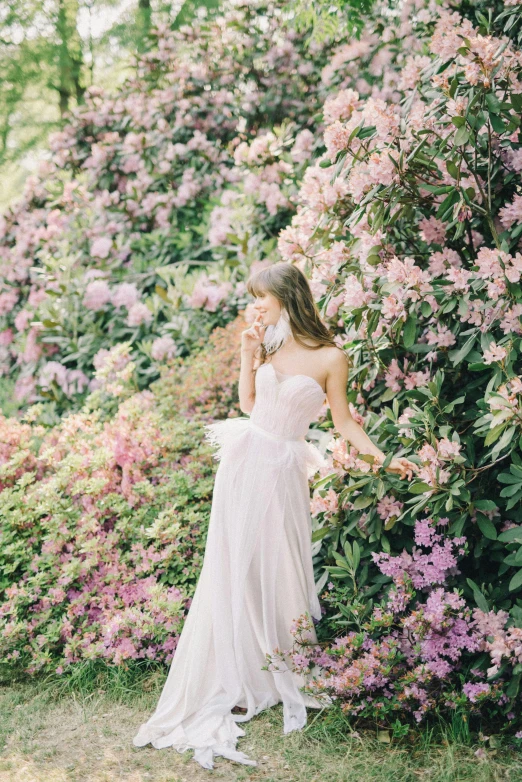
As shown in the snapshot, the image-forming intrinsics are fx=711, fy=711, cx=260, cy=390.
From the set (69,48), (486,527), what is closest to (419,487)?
(486,527)

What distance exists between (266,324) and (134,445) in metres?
1.65

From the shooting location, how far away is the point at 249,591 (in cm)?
304

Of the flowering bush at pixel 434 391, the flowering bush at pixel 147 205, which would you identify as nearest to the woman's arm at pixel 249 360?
the flowering bush at pixel 434 391

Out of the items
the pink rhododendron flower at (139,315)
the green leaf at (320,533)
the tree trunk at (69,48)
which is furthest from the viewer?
the tree trunk at (69,48)

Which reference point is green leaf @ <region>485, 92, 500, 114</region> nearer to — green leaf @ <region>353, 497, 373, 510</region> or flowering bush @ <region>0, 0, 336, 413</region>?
green leaf @ <region>353, 497, 373, 510</region>

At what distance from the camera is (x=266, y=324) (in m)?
3.02

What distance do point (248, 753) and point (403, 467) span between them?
126cm

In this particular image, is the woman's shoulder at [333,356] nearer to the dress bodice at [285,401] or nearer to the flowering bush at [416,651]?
the dress bodice at [285,401]

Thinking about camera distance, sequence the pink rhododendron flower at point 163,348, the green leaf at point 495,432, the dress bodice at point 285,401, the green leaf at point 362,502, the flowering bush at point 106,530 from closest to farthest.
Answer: the green leaf at point 495,432, the green leaf at point 362,502, the dress bodice at point 285,401, the flowering bush at point 106,530, the pink rhododendron flower at point 163,348

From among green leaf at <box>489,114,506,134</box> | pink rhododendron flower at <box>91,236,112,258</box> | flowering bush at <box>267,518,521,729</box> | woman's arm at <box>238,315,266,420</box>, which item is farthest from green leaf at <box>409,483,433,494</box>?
pink rhododendron flower at <box>91,236,112,258</box>

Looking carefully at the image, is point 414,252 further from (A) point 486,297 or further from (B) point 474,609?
(B) point 474,609

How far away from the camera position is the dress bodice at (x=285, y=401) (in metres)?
2.93

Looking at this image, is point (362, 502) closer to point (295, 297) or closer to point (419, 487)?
point (419, 487)

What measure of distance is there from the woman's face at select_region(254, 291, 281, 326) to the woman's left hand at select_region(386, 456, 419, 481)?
777 mm
